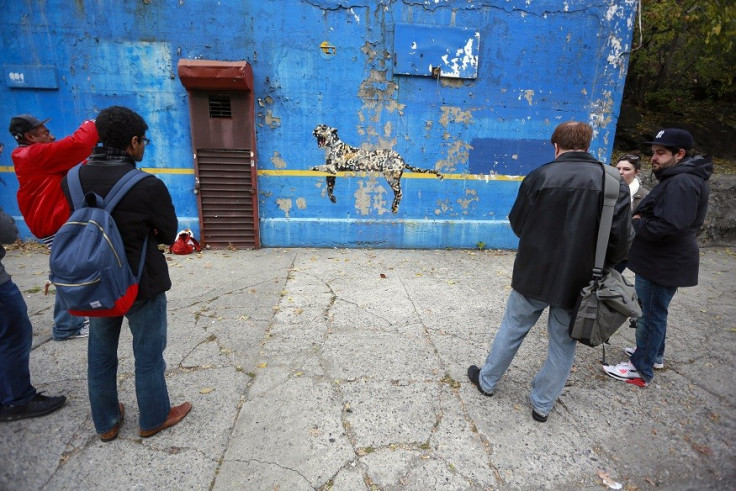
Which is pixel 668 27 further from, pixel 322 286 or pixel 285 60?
pixel 322 286

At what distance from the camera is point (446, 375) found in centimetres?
298

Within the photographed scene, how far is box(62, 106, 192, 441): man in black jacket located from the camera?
1.91 metres

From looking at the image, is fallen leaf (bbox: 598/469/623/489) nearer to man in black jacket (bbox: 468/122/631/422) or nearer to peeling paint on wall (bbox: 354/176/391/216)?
man in black jacket (bbox: 468/122/631/422)

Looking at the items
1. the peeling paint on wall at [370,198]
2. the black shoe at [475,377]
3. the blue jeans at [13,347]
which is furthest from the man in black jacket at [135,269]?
the peeling paint on wall at [370,198]

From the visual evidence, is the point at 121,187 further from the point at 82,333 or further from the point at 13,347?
the point at 82,333

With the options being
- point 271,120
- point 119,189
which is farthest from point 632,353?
point 271,120

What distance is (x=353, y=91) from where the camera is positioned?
574 cm

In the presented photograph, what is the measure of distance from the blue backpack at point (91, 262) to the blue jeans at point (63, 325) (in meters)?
1.90

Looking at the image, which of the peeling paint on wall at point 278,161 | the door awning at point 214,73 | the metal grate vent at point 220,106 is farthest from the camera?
the peeling paint on wall at point 278,161

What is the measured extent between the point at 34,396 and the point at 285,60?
4922mm

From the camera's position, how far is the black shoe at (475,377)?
109 inches

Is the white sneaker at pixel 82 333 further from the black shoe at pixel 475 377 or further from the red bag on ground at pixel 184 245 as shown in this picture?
the black shoe at pixel 475 377

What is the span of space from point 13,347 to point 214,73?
4024 millimetres

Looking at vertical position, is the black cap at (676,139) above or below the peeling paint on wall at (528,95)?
below
